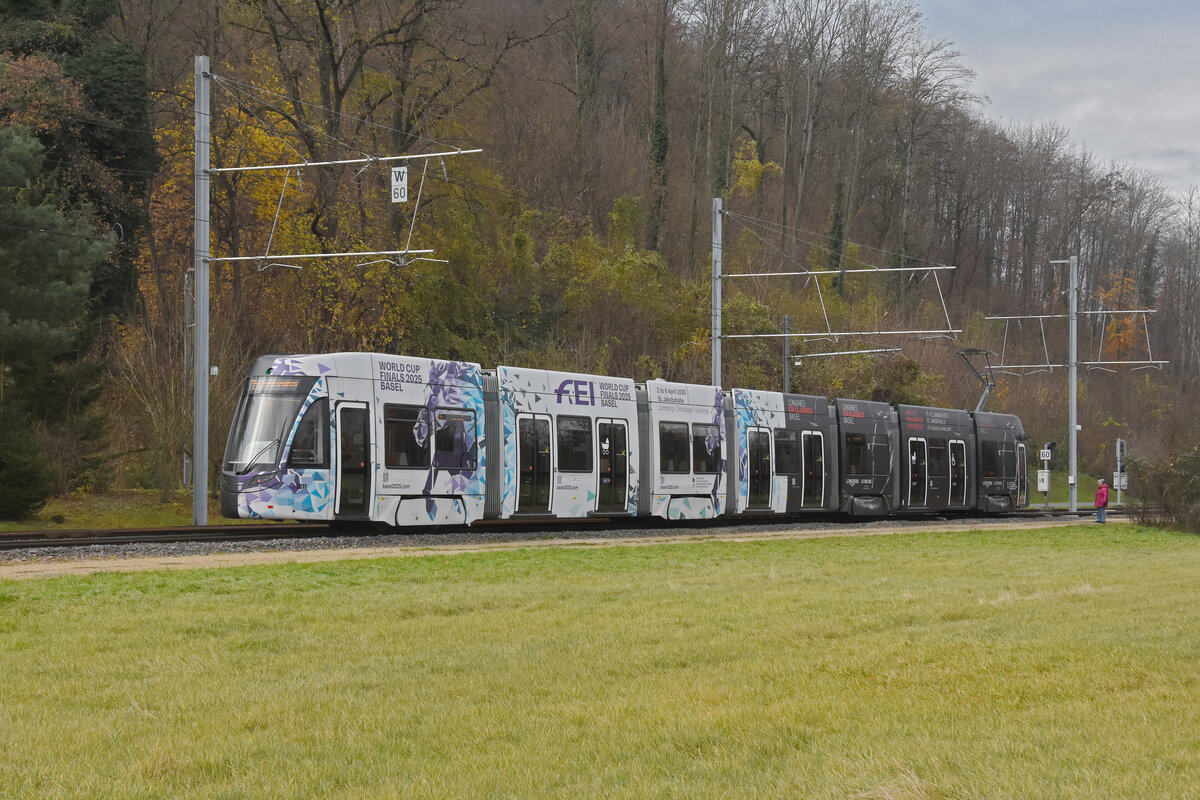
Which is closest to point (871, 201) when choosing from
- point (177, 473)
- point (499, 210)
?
point (499, 210)

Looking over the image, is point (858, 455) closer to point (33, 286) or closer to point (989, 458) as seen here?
point (989, 458)

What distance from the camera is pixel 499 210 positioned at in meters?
49.8

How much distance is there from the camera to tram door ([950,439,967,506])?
125 ft

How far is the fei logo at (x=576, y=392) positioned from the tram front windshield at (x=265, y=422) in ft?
19.5

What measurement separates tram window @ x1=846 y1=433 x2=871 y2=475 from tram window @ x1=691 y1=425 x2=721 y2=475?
5.56 metres

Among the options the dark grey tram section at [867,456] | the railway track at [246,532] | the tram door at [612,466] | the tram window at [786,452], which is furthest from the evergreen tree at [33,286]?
the dark grey tram section at [867,456]

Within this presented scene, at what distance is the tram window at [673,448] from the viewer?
28.7m

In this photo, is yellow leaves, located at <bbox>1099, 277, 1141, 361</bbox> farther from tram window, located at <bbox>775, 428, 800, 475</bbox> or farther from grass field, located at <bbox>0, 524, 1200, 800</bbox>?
grass field, located at <bbox>0, 524, 1200, 800</bbox>

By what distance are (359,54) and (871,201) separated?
42.0m

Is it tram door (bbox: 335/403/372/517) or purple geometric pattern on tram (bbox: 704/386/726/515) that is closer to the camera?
tram door (bbox: 335/403/372/517)

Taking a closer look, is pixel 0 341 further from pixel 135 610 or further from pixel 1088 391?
pixel 1088 391

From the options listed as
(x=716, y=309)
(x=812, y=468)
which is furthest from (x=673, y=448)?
(x=716, y=309)

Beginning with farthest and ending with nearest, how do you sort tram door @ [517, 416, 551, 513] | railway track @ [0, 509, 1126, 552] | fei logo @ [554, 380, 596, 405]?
fei logo @ [554, 380, 596, 405]
tram door @ [517, 416, 551, 513]
railway track @ [0, 509, 1126, 552]

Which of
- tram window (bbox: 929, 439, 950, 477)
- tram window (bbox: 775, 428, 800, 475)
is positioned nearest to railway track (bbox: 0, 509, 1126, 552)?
tram window (bbox: 775, 428, 800, 475)
